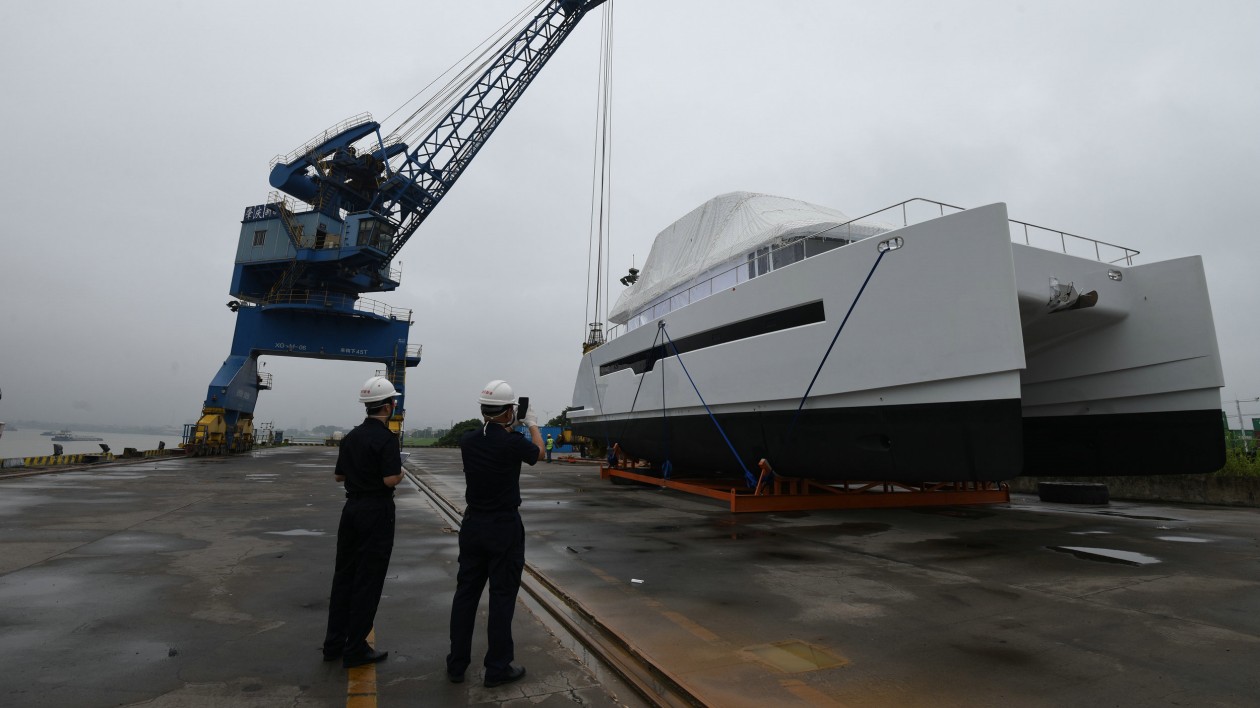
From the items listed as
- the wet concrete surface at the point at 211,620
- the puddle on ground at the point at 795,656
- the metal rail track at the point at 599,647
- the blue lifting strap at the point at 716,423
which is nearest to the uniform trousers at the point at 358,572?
A: the wet concrete surface at the point at 211,620

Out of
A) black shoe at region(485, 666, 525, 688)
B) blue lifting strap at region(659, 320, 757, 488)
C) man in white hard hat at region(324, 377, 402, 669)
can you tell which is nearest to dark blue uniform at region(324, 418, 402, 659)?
man in white hard hat at region(324, 377, 402, 669)

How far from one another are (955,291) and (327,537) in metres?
7.11

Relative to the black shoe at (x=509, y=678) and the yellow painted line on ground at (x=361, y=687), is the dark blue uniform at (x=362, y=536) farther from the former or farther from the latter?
the black shoe at (x=509, y=678)

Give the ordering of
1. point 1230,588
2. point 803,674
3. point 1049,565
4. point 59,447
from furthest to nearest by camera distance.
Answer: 1. point 59,447
2. point 1049,565
3. point 1230,588
4. point 803,674

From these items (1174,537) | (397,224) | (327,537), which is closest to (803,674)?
(327,537)

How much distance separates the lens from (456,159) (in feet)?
92.7

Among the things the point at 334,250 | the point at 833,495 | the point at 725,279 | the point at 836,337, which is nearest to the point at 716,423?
the point at 833,495

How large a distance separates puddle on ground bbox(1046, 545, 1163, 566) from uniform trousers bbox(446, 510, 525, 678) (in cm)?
540

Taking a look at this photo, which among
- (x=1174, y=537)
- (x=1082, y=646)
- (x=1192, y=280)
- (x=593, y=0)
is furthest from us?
(x=593, y=0)

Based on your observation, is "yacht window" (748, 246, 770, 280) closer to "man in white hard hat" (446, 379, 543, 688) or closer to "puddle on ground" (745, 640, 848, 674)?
"puddle on ground" (745, 640, 848, 674)

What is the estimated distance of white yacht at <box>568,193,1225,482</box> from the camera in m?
5.83

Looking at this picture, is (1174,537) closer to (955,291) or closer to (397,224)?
(955,291)

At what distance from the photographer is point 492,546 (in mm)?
2627

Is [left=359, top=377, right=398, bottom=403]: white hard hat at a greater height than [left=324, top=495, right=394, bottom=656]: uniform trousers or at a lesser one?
greater
